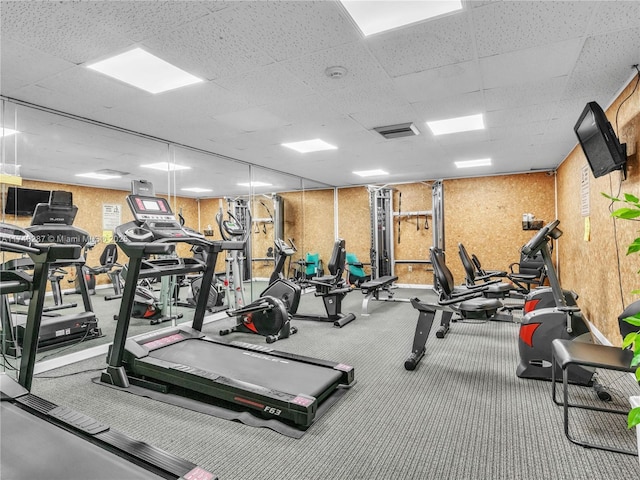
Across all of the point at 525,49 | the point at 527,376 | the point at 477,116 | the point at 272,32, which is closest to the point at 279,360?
the point at 527,376

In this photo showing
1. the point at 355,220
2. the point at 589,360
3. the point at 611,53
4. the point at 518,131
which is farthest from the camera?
the point at 355,220

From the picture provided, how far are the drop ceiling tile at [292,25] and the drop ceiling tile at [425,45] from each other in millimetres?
260

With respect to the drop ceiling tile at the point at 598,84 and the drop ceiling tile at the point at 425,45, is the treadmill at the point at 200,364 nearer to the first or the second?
the drop ceiling tile at the point at 425,45

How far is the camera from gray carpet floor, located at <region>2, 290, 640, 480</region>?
174 centimetres

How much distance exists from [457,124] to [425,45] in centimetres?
195

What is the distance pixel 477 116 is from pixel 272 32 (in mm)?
2552

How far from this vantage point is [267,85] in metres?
2.98

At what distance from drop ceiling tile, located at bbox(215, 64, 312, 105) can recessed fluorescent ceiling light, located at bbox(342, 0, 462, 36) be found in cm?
78

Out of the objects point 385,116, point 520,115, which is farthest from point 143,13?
point 520,115

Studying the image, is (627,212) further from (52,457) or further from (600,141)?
(52,457)

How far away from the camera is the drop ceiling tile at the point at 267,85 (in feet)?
9.06

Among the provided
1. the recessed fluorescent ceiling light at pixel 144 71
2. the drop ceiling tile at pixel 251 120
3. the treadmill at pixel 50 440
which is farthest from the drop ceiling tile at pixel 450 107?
the treadmill at pixel 50 440

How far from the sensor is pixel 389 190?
7.69 meters

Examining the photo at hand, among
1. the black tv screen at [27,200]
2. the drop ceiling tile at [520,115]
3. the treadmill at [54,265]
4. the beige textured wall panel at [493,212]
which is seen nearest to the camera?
the treadmill at [54,265]
